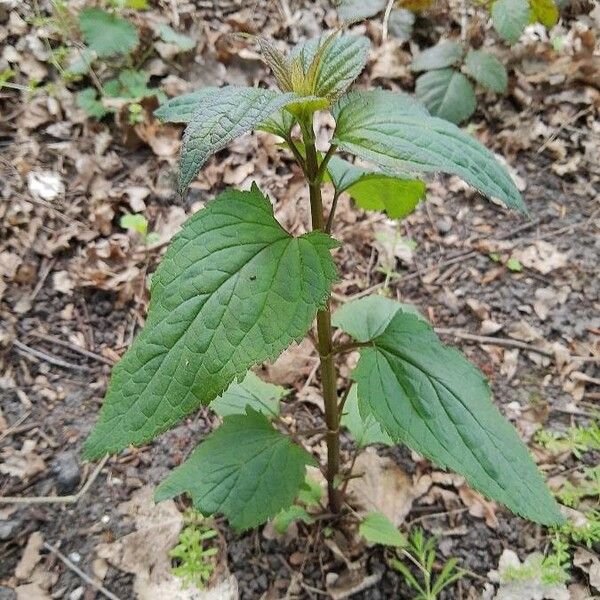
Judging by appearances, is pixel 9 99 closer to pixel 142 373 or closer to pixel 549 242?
pixel 142 373

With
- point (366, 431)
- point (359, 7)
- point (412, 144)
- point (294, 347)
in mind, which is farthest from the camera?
point (359, 7)

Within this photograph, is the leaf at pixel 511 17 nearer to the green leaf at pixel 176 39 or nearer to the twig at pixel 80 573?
the green leaf at pixel 176 39

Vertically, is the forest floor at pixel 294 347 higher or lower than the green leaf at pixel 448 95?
lower

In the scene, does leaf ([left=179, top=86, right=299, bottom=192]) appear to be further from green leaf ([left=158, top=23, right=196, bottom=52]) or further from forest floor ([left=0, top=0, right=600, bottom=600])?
green leaf ([left=158, top=23, right=196, bottom=52])

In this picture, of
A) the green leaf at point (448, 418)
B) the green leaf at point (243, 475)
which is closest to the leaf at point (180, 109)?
the green leaf at point (448, 418)

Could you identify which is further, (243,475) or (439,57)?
(439,57)

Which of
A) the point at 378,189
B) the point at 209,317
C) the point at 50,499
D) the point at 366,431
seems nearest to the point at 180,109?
the point at 209,317

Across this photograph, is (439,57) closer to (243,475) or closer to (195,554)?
(243,475)
